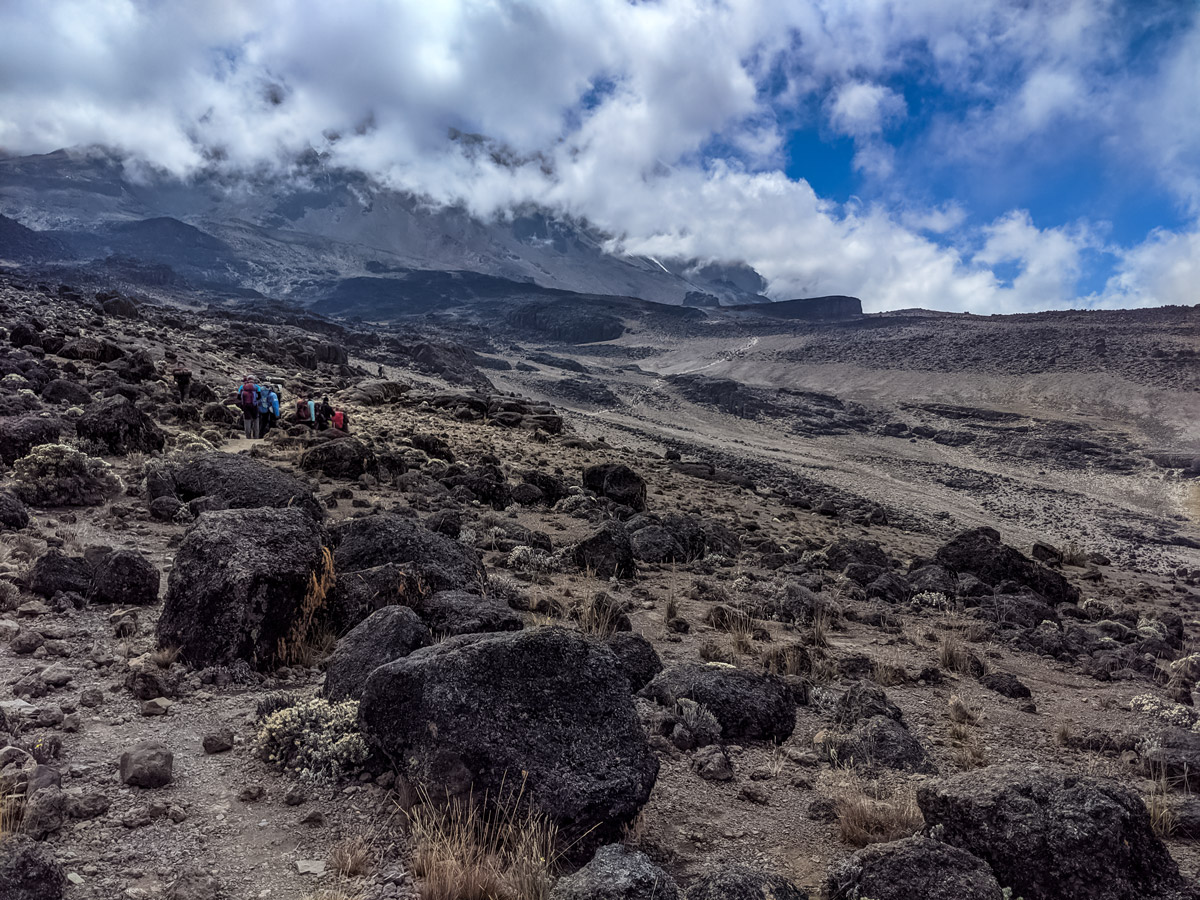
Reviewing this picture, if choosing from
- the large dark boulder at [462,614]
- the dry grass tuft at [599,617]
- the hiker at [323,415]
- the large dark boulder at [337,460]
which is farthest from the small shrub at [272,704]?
the hiker at [323,415]

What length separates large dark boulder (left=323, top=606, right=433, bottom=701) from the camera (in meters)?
4.05

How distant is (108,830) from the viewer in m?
2.89

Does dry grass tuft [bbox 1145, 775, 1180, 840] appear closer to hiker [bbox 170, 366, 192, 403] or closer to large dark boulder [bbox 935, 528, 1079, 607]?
large dark boulder [bbox 935, 528, 1079, 607]

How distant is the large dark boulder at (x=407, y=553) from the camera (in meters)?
5.84

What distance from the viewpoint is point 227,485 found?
8367 mm

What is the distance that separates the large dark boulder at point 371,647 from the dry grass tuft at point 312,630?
654 mm

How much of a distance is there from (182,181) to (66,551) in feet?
731

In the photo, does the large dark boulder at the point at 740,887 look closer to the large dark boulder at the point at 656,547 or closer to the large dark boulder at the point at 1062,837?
the large dark boulder at the point at 1062,837

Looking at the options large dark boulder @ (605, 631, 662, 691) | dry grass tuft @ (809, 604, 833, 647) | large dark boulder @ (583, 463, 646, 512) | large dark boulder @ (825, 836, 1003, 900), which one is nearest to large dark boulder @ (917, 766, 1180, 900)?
large dark boulder @ (825, 836, 1003, 900)

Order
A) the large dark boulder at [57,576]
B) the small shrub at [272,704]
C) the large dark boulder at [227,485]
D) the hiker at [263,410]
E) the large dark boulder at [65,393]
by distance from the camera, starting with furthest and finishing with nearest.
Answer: the hiker at [263,410]
the large dark boulder at [65,393]
the large dark boulder at [227,485]
the large dark boulder at [57,576]
the small shrub at [272,704]

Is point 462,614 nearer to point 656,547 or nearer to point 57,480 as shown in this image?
point 656,547

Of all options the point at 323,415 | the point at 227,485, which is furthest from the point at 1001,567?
the point at 323,415

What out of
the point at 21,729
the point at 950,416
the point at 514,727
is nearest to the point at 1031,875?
the point at 514,727

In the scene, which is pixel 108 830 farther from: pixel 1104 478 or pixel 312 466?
pixel 1104 478
